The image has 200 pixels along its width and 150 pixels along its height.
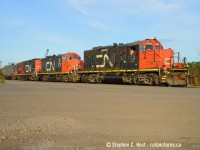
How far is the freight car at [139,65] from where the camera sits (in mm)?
24703

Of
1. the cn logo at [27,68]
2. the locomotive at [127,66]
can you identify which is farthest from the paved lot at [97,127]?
the cn logo at [27,68]

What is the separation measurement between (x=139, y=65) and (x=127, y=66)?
5.68 ft

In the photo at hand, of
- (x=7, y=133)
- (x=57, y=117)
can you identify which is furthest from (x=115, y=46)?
(x=7, y=133)

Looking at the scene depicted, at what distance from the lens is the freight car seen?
24.7 meters

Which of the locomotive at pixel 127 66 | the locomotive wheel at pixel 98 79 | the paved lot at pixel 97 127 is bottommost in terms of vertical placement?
the paved lot at pixel 97 127

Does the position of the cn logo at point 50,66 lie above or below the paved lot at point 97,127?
above

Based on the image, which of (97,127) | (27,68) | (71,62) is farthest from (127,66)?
(27,68)

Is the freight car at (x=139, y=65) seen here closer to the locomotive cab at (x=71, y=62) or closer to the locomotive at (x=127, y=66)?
the locomotive at (x=127, y=66)

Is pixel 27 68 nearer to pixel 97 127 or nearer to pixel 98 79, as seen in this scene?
pixel 98 79

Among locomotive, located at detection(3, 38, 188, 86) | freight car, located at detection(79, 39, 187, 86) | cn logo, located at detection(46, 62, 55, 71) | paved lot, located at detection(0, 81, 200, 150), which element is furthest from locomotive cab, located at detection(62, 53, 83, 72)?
paved lot, located at detection(0, 81, 200, 150)

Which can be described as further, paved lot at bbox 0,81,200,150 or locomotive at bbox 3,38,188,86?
locomotive at bbox 3,38,188,86

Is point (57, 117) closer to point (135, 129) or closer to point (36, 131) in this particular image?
point (36, 131)

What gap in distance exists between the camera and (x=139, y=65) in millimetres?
27250

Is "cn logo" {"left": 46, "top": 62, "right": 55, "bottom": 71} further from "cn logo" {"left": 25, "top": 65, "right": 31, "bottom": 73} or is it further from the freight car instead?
the freight car
